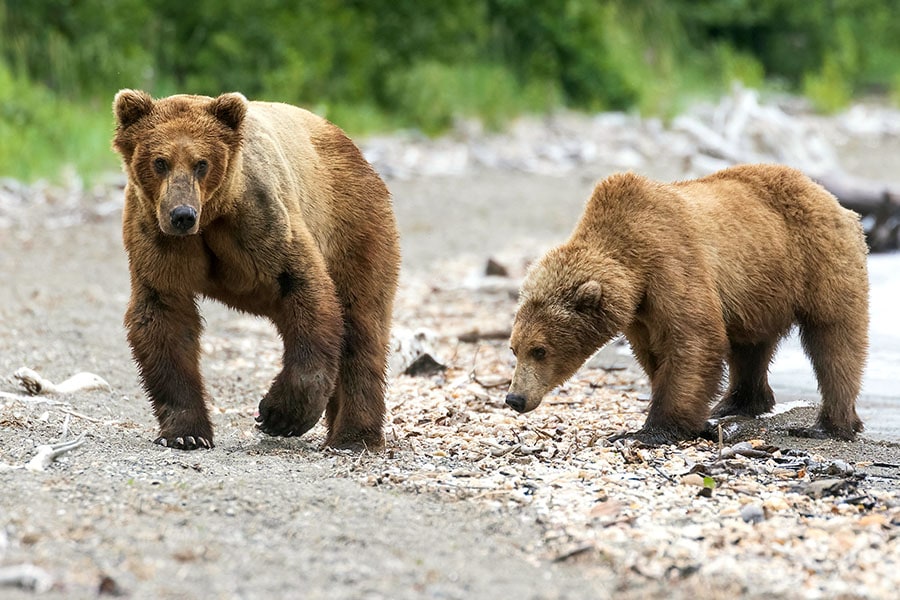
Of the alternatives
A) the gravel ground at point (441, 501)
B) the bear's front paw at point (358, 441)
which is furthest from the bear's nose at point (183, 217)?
the bear's front paw at point (358, 441)

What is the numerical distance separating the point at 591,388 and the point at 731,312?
140 cm

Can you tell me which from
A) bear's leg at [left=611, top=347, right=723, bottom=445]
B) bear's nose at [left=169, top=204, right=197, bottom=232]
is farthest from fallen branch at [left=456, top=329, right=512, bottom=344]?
bear's nose at [left=169, top=204, right=197, bottom=232]

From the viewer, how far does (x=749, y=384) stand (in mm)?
6641

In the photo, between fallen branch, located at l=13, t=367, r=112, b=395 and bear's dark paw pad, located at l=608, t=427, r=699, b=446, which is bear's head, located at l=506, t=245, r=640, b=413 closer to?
bear's dark paw pad, located at l=608, t=427, r=699, b=446

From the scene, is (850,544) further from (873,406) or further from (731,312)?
(873,406)

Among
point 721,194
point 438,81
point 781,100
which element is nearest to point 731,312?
point 721,194

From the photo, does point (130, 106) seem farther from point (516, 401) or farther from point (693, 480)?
point (693, 480)

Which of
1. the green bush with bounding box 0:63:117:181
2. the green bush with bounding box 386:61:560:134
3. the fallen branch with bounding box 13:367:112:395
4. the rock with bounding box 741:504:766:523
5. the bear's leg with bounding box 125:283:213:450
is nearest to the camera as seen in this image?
the rock with bounding box 741:504:766:523

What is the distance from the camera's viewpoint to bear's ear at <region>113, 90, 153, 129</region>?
5.06 metres

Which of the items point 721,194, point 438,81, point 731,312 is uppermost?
point 438,81

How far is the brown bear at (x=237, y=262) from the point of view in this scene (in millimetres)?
5066

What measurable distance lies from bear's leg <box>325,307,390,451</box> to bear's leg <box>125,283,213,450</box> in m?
0.57

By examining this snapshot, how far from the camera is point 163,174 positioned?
16.4ft

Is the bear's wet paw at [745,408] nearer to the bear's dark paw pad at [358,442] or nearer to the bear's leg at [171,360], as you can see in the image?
the bear's dark paw pad at [358,442]
